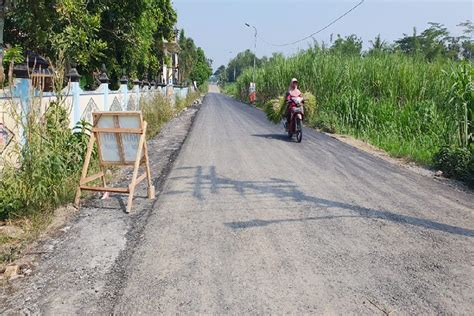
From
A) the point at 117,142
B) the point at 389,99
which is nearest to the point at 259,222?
the point at 117,142

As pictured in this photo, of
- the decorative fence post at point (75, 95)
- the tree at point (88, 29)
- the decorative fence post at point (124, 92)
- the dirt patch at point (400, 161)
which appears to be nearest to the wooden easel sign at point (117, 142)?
the tree at point (88, 29)

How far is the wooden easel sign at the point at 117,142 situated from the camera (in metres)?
5.76

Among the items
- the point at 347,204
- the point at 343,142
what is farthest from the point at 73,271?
the point at 343,142

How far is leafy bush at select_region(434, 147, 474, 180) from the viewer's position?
8.12 meters

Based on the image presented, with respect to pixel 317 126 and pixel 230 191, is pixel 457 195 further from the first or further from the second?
pixel 317 126

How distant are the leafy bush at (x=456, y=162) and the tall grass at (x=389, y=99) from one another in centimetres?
61

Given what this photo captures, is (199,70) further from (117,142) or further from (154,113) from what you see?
(117,142)

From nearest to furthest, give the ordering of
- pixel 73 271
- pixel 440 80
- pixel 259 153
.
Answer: pixel 73 271, pixel 259 153, pixel 440 80

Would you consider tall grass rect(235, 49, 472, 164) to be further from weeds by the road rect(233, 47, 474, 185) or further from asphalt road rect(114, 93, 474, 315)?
asphalt road rect(114, 93, 474, 315)

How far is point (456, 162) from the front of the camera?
8438mm

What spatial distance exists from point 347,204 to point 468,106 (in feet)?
15.8

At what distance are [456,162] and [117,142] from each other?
6478mm

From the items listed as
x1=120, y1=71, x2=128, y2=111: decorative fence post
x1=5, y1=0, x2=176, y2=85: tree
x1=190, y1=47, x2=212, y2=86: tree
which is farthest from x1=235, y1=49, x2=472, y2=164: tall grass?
x1=190, y1=47, x2=212, y2=86: tree

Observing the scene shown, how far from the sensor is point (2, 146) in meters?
5.86
